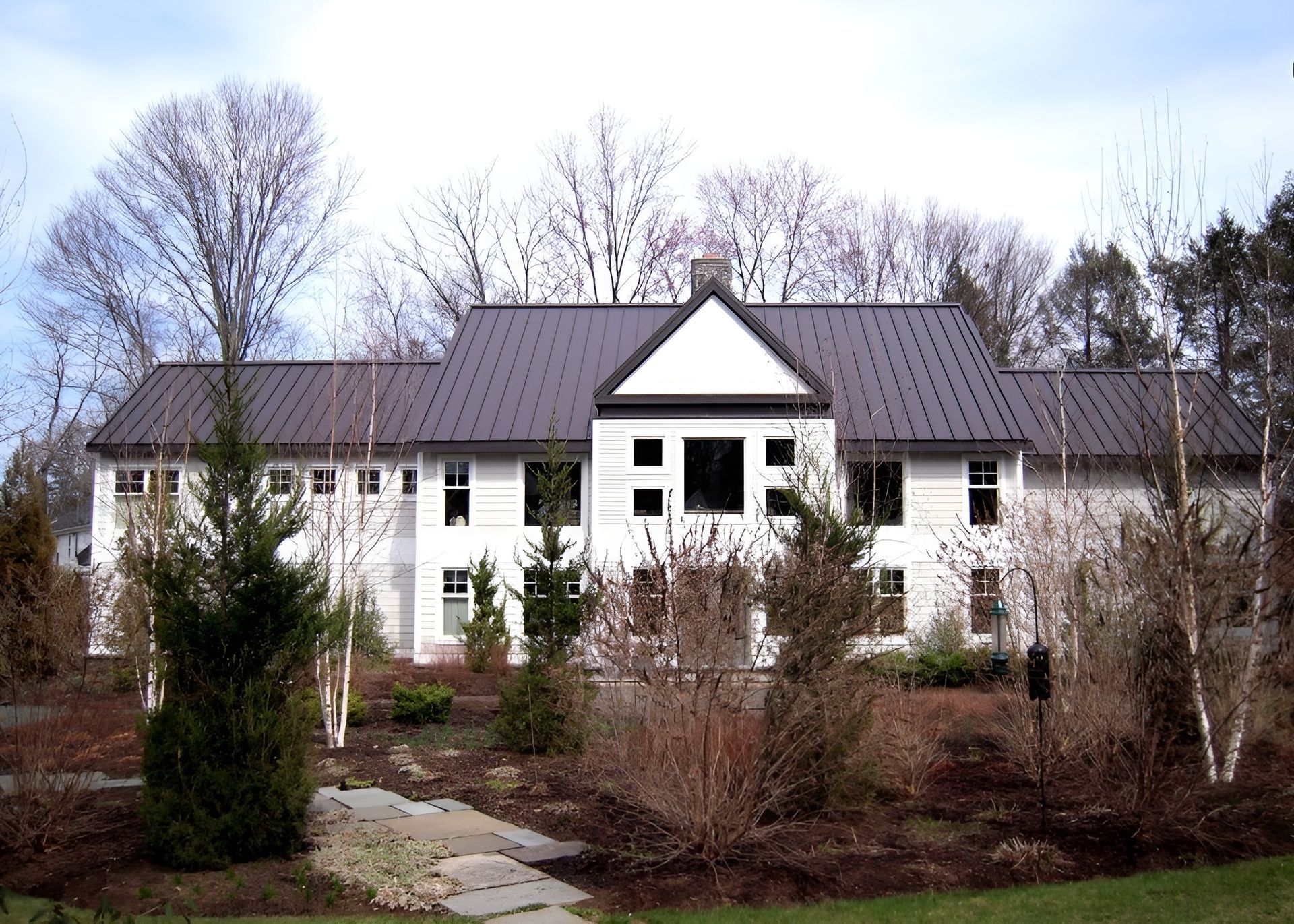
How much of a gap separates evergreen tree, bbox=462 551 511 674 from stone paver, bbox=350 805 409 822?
10218mm

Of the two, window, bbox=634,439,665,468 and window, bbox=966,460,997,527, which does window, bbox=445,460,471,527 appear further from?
window, bbox=966,460,997,527

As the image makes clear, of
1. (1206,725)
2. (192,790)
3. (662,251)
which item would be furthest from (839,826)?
(662,251)

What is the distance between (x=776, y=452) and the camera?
2173 centimetres

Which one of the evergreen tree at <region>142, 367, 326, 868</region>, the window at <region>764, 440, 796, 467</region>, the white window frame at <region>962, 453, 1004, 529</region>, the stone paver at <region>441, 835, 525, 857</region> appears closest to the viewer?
the evergreen tree at <region>142, 367, 326, 868</region>

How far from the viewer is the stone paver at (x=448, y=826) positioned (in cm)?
893

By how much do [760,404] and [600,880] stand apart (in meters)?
15.0

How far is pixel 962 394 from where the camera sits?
2370 cm

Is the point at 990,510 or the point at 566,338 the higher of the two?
the point at 566,338

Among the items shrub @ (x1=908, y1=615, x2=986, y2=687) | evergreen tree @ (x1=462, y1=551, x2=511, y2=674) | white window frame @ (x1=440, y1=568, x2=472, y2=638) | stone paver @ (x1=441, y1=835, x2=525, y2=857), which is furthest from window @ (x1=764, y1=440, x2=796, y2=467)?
stone paver @ (x1=441, y1=835, x2=525, y2=857)

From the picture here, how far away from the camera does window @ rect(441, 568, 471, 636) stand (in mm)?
23031

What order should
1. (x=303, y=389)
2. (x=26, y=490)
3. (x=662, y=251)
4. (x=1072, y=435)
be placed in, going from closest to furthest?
(x=26, y=490), (x=1072, y=435), (x=303, y=389), (x=662, y=251)

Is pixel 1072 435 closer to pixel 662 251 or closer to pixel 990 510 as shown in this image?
pixel 990 510

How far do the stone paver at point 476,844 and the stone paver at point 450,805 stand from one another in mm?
1082

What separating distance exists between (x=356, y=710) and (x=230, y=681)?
271 inches
